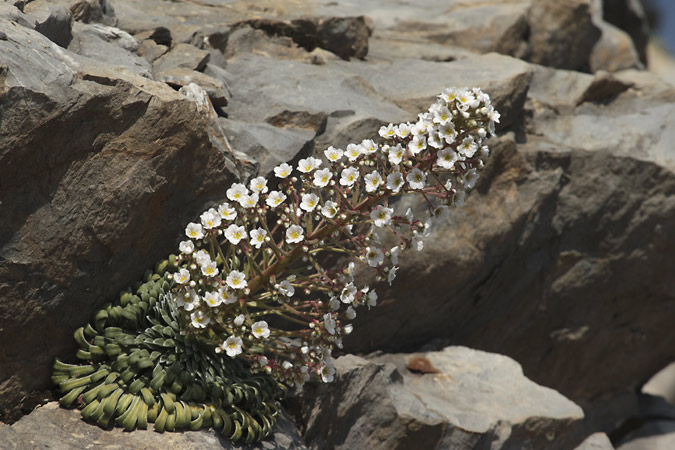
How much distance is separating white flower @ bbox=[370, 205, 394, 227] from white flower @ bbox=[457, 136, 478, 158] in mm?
577

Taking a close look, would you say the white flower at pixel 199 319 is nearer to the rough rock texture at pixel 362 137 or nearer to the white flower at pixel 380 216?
the rough rock texture at pixel 362 137

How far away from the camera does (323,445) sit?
5.55m

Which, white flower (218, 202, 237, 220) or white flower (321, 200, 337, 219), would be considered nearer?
white flower (321, 200, 337, 219)

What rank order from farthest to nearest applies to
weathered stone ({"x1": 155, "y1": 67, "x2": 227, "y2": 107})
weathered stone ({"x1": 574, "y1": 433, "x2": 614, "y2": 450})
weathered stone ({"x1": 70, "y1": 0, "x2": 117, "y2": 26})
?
weathered stone ({"x1": 574, "y1": 433, "x2": 614, "y2": 450})
weathered stone ({"x1": 70, "y1": 0, "x2": 117, "y2": 26})
weathered stone ({"x1": 155, "y1": 67, "x2": 227, "y2": 107})

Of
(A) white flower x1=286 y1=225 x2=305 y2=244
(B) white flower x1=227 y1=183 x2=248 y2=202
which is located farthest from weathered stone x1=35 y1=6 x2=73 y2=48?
(A) white flower x1=286 y1=225 x2=305 y2=244

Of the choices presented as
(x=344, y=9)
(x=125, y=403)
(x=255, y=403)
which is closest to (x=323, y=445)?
(x=255, y=403)

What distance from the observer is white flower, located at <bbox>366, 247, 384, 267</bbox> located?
4562 mm

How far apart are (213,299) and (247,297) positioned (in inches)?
10.9

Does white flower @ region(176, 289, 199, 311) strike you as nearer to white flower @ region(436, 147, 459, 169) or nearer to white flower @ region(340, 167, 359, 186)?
white flower @ region(340, 167, 359, 186)

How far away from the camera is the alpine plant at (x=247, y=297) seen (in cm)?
451

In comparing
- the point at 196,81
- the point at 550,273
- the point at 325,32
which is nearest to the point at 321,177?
the point at 196,81

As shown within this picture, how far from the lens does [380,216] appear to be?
449cm

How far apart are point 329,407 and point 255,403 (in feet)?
2.48

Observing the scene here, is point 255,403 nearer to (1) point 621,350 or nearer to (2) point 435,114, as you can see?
(2) point 435,114
